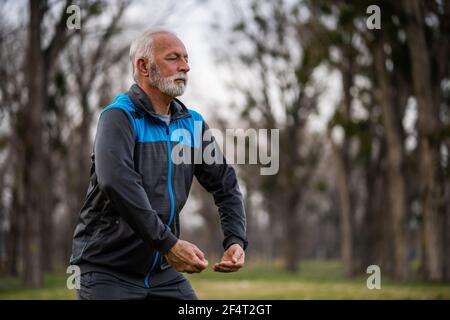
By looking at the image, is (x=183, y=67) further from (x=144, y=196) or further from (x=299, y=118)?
(x=299, y=118)

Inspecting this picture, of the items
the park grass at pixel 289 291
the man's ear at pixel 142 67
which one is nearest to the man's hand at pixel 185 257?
the man's ear at pixel 142 67

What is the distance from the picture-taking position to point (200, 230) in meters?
83.9

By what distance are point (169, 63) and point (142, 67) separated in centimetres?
17

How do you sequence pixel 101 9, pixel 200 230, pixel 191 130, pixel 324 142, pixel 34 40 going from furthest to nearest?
pixel 200 230 < pixel 324 142 < pixel 101 9 < pixel 34 40 < pixel 191 130

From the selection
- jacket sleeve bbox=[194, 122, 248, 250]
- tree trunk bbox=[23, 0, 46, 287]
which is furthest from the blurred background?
jacket sleeve bbox=[194, 122, 248, 250]

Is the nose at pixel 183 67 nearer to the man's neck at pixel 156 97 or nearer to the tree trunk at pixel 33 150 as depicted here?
the man's neck at pixel 156 97

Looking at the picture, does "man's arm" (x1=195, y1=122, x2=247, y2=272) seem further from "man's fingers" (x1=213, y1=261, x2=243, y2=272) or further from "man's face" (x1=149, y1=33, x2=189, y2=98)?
"man's face" (x1=149, y1=33, x2=189, y2=98)

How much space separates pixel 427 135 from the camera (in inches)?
703

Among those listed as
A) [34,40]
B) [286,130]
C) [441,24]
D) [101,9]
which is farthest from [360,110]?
[34,40]

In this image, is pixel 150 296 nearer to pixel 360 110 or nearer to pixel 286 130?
pixel 360 110

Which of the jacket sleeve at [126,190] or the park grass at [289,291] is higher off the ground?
the jacket sleeve at [126,190]

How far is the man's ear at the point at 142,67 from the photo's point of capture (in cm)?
352

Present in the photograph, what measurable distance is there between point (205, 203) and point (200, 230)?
33657mm

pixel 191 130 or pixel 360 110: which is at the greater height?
pixel 360 110
